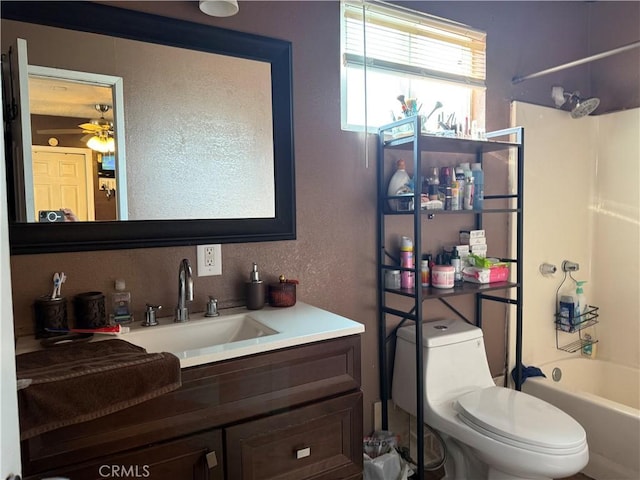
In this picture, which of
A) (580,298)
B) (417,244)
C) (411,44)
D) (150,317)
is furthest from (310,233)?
(580,298)

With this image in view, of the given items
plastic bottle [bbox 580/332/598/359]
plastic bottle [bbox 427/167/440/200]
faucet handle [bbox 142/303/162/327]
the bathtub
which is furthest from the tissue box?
faucet handle [bbox 142/303/162/327]

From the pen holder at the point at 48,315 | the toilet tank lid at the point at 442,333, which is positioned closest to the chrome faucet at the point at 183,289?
the pen holder at the point at 48,315

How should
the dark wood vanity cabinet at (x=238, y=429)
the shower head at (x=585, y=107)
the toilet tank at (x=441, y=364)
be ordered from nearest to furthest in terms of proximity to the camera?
the dark wood vanity cabinet at (x=238, y=429) → the toilet tank at (x=441, y=364) → the shower head at (x=585, y=107)

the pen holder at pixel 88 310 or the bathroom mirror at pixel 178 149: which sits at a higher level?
the bathroom mirror at pixel 178 149

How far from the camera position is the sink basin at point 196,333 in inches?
54.5

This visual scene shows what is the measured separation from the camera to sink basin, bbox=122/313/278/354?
4.54 feet

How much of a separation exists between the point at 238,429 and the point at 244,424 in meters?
0.02

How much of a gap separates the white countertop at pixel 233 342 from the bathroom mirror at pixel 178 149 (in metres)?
0.28

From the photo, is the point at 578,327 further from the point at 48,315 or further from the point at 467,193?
the point at 48,315

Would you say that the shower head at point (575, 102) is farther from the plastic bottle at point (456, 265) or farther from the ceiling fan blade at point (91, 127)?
the ceiling fan blade at point (91, 127)

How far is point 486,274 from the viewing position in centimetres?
206

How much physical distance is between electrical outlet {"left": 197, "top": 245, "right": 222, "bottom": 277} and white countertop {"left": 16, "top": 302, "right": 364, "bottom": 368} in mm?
149

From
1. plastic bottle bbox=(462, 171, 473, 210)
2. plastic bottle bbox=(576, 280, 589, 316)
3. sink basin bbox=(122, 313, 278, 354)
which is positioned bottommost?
plastic bottle bbox=(576, 280, 589, 316)

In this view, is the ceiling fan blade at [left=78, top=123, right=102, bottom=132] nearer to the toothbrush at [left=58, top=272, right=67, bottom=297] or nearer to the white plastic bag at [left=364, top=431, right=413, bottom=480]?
the toothbrush at [left=58, top=272, right=67, bottom=297]
